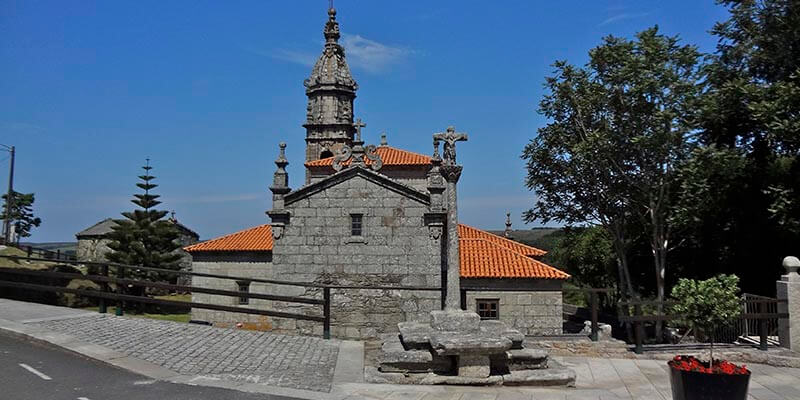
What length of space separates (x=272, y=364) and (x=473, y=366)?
9.41 feet

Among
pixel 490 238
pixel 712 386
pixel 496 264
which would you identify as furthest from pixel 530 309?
pixel 712 386

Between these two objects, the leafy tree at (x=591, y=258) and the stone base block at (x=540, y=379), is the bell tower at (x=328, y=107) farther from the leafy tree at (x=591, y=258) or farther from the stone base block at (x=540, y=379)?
the stone base block at (x=540, y=379)

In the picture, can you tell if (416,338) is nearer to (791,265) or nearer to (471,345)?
(471,345)

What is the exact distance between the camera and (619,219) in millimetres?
23750

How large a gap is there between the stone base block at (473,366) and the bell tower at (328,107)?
2529 centimetres

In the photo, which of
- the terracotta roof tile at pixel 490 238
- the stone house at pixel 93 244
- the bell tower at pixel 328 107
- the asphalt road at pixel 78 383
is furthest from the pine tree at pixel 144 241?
the asphalt road at pixel 78 383

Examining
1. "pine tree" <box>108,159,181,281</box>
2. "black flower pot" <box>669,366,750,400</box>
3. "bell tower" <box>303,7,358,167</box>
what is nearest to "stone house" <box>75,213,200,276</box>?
"pine tree" <box>108,159,181,281</box>

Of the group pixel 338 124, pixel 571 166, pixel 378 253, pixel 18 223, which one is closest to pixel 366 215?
pixel 378 253

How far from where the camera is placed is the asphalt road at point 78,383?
6.11 metres

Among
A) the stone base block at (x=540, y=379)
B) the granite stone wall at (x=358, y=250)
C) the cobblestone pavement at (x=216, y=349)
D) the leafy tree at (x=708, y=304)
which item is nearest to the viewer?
the leafy tree at (x=708, y=304)

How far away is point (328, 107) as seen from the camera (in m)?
32.6

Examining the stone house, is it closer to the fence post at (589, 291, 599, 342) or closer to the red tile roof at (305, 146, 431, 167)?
the red tile roof at (305, 146, 431, 167)

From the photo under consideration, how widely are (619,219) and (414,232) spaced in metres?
Answer: 12.5

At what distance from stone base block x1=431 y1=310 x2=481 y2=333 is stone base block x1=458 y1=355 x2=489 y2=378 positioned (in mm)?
581
